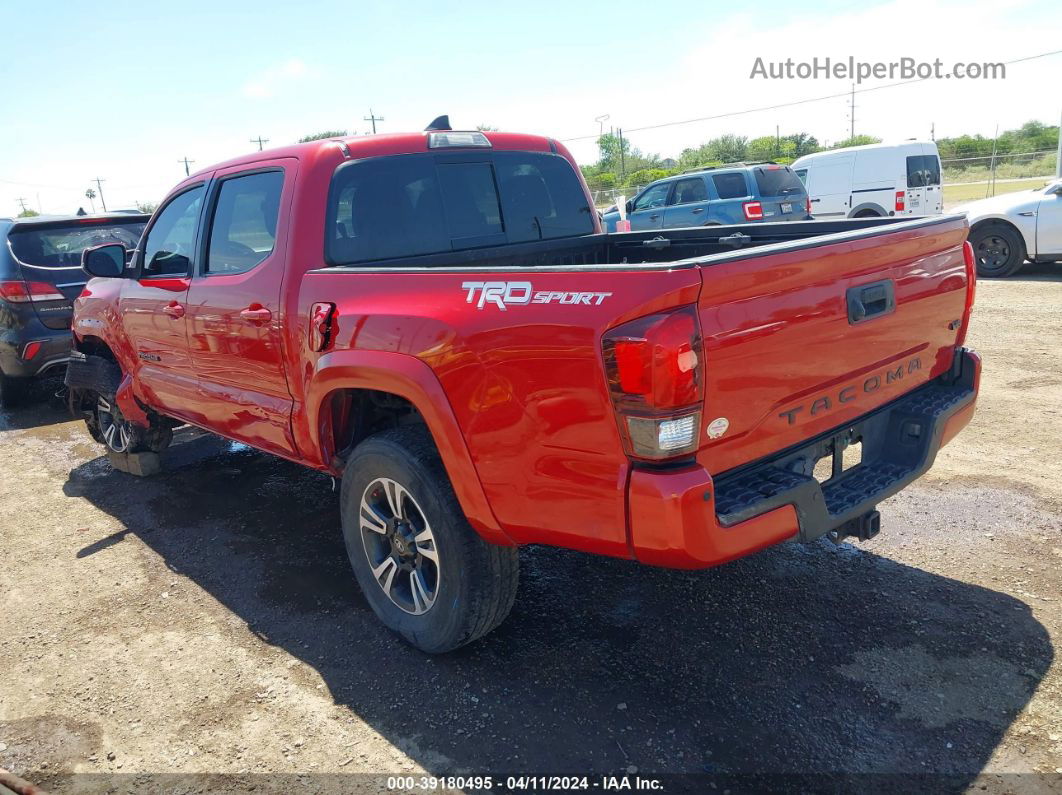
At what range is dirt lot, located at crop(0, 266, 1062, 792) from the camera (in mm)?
2656

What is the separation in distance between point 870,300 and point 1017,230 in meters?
10.4

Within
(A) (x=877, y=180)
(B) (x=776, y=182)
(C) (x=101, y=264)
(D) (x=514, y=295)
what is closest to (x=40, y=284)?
(C) (x=101, y=264)

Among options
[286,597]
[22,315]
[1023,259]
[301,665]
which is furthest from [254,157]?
[1023,259]

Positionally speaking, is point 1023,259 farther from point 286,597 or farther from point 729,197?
point 286,597

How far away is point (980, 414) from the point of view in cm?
566

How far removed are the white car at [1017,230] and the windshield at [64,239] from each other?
1052 cm

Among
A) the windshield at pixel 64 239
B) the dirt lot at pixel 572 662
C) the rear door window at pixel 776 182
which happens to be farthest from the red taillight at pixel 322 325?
the rear door window at pixel 776 182

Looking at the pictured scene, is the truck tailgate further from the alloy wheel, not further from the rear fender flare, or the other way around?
the alloy wheel

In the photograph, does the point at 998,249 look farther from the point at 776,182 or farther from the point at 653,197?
the point at 653,197

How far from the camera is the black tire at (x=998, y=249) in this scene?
11.4 m

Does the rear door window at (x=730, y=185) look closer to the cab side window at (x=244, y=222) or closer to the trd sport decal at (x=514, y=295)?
the cab side window at (x=244, y=222)

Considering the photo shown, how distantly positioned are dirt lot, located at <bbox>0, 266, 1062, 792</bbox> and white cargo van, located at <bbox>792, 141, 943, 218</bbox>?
13.0m

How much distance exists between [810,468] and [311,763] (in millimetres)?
2016

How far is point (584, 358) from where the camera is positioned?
2365 mm
